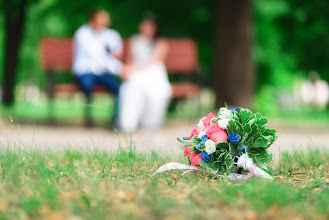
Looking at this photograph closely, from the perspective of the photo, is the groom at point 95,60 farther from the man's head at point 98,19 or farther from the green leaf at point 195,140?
the green leaf at point 195,140

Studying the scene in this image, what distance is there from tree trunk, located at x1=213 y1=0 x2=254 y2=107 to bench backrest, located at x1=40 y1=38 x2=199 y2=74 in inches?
33.3

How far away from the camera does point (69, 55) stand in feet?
31.3

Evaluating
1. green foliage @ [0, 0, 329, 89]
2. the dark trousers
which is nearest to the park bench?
the dark trousers

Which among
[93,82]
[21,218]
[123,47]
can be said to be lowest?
[21,218]

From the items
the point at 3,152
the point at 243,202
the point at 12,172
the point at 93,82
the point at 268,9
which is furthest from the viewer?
the point at 268,9

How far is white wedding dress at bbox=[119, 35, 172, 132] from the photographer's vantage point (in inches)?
330

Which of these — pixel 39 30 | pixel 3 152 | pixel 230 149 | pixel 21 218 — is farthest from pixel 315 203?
pixel 39 30

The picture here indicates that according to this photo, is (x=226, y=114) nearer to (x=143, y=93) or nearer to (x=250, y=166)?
(x=250, y=166)

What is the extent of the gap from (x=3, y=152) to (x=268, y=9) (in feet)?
34.0

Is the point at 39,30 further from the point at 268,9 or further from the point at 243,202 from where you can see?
the point at 243,202

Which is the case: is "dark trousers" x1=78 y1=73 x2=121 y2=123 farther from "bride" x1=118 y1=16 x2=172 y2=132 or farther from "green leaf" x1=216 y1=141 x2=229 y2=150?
"green leaf" x1=216 y1=141 x2=229 y2=150

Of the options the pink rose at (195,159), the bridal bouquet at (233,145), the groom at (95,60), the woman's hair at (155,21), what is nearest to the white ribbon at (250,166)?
the bridal bouquet at (233,145)

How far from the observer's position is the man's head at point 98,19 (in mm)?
8453

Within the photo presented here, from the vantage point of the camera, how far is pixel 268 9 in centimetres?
1348
